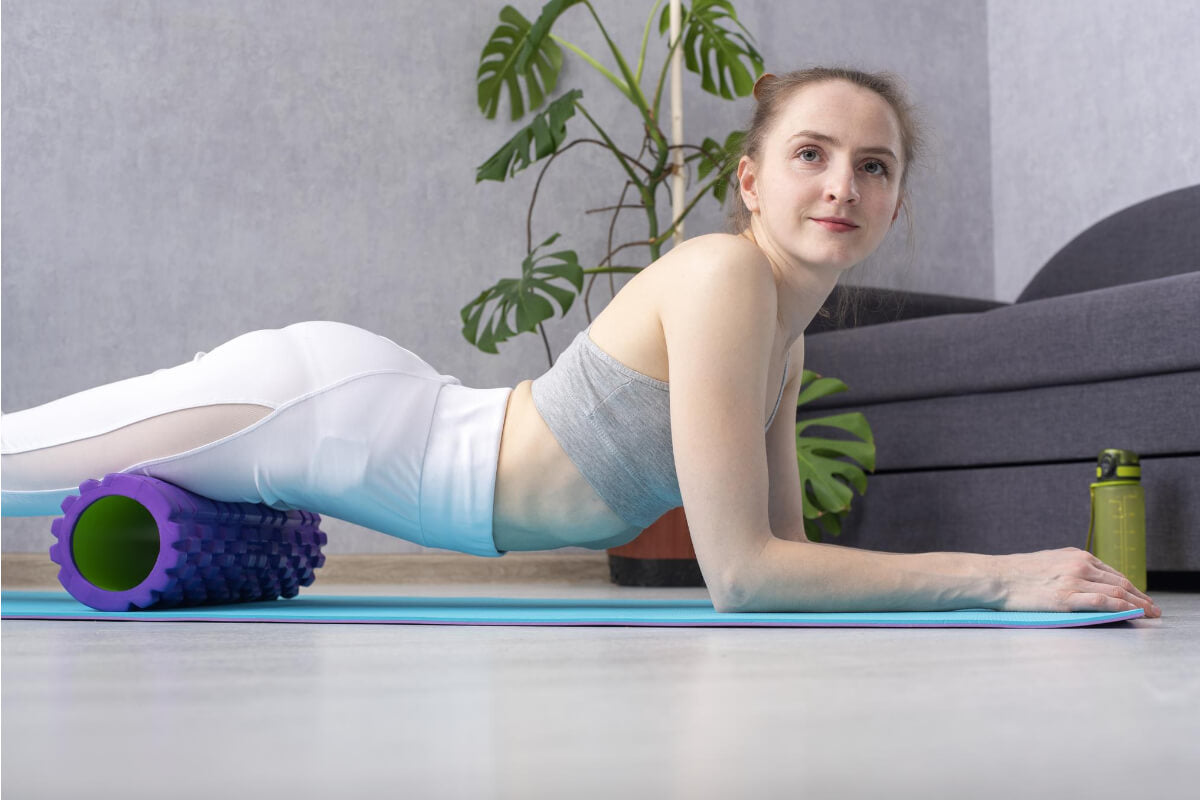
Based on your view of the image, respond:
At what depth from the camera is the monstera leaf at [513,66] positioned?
2.97 metres

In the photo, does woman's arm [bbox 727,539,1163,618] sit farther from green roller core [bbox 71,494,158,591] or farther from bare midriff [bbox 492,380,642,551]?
→ green roller core [bbox 71,494,158,591]

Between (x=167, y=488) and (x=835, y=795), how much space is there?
1.16m

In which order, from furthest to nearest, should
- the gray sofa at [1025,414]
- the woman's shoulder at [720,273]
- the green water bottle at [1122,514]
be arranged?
the gray sofa at [1025,414]
the green water bottle at [1122,514]
the woman's shoulder at [720,273]

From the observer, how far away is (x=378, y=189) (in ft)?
9.76

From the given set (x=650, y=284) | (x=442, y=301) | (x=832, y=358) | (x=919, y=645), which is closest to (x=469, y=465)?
(x=650, y=284)

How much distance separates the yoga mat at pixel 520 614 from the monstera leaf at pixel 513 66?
1677mm

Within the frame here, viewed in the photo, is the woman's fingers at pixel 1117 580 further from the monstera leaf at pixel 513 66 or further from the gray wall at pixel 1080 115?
the gray wall at pixel 1080 115

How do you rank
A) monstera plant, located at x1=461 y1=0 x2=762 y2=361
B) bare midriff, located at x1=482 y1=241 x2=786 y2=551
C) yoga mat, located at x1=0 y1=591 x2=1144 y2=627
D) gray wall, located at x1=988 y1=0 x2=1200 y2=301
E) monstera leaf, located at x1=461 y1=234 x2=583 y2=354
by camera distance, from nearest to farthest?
yoga mat, located at x1=0 y1=591 x2=1144 y2=627, bare midriff, located at x1=482 y1=241 x2=786 y2=551, monstera leaf, located at x1=461 y1=234 x2=583 y2=354, monstera plant, located at x1=461 y1=0 x2=762 y2=361, gray wall, located at x1=988 y1=0 x2=1200 y2=301

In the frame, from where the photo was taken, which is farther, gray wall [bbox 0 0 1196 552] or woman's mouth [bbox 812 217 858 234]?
gray wall [bbox 0 0 1196 552]

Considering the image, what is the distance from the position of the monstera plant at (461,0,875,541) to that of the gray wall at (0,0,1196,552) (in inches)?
3.5

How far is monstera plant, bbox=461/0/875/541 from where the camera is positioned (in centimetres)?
238

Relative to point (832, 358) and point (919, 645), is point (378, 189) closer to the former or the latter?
point (832, 358)

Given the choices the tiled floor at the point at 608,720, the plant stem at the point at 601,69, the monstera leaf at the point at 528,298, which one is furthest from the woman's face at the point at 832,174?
the plant stem at the point at 601,69

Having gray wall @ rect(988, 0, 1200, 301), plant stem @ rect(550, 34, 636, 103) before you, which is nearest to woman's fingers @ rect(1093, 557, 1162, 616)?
plant stem @ rect(550, 34, 636, 103)
